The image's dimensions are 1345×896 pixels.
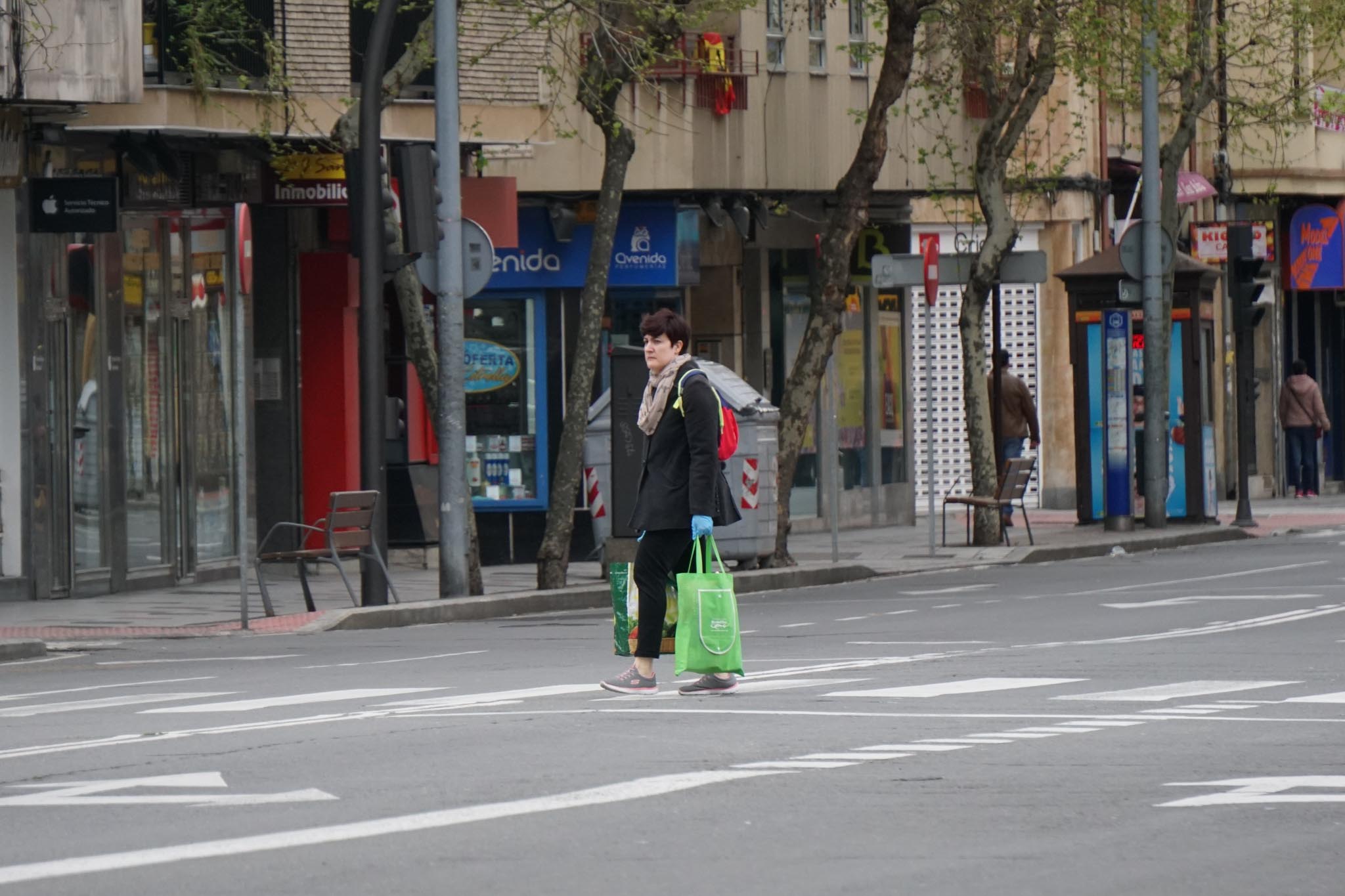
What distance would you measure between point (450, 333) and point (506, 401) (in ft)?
22.9

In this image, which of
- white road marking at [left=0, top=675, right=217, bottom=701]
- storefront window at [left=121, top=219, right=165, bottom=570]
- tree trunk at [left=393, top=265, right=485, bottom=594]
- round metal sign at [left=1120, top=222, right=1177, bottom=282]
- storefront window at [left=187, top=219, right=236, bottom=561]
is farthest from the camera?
round metal sign at [left=1120, top=222, right=1177, bottom=282]

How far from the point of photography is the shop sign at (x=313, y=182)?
24453mm

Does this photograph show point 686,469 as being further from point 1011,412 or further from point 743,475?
point 1011,412

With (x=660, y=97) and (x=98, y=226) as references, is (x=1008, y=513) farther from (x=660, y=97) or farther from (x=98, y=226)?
(x=98, y=226)

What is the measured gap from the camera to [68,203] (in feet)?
71.2

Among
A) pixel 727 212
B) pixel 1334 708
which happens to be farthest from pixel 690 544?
pixel 727 212

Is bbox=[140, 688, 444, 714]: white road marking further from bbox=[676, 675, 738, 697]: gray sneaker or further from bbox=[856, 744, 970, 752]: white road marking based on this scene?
bbox=[856, 744, 970, 752]: white road marking

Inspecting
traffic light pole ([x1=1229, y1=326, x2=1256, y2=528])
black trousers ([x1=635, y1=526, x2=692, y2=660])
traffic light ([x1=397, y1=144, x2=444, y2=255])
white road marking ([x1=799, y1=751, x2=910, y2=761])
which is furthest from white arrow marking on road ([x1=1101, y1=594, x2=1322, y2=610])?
traffic light pole ([x1=1229, y1=326, x2=1256, y2=528])

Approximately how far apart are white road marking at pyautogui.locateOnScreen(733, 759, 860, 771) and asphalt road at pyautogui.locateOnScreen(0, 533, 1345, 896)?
32 millimetres

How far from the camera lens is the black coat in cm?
1249

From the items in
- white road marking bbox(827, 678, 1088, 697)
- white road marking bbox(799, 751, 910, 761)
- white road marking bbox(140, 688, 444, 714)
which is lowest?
white road marking bbox(827, 678, 1088, 697)

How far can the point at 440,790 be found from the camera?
9.02 metres

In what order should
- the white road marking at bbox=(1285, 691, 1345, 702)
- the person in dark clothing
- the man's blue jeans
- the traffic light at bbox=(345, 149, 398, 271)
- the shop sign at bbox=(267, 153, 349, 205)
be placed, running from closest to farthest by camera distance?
1. the white road marking at bbox=(1285, 691, 1345, 702)
2. the person in dark clothing
3. the traffic light at bbox=(345, 149, 398, 271)
4. the shop sign at bbox=(267, 153, 349, 205)
5. the man's blue jeans

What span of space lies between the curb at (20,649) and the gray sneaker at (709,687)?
5.71 metres
